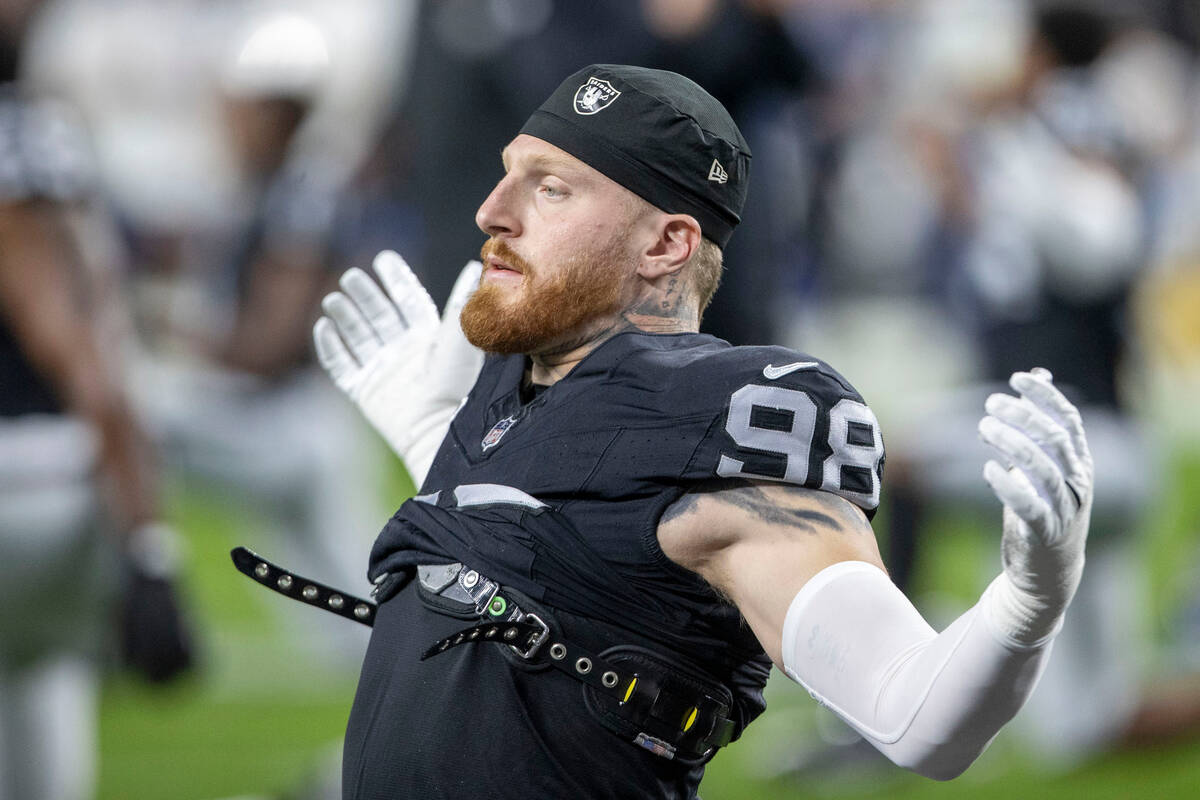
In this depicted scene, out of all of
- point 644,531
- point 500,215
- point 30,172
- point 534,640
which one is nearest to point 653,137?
point 500,215

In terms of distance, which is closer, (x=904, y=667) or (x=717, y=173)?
(x=904, y=667)

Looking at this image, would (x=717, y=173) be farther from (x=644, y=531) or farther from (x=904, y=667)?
(x=904, y=667)

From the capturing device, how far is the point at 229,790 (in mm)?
4281

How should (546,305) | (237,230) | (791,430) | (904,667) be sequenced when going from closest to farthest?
1. (904,667)
2. (791,430)
3. (546,305)
4. (237,230)

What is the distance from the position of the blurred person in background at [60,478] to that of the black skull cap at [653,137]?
8.41 feet

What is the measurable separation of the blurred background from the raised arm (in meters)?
2.34

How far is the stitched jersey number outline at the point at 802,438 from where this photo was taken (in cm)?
151

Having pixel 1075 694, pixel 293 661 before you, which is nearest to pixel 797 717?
pixel 1075 694

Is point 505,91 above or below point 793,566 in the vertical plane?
above

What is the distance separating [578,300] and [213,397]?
13.0 feet

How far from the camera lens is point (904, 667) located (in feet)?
4.60

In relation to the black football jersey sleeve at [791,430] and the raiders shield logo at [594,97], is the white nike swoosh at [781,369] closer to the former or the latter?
the black football jersey sleeve at [791,430]

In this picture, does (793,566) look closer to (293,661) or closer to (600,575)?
(600,575)

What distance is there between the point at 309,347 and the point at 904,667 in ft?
14.9
